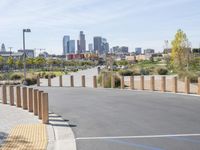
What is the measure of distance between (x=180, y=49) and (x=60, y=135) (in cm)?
3896

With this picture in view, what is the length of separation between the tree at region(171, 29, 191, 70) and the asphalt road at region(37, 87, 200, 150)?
90.0ft

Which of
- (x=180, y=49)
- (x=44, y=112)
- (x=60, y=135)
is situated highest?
(x=180, y=49)

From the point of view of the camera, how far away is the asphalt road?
10.6 meters

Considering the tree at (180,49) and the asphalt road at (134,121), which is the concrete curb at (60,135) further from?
the tree at (180,49)

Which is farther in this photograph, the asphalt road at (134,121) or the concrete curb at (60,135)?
the asphalt road at (134,121)

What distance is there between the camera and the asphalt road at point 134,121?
10633 mm

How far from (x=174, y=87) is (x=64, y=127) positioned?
40.3 ft

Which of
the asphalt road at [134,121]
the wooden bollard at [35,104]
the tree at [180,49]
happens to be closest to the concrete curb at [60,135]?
the asphalt road at [134,121]

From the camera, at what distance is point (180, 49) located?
49375mm

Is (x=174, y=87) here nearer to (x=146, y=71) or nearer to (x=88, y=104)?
(x=88, y=104)

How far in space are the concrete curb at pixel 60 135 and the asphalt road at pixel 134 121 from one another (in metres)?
0.21

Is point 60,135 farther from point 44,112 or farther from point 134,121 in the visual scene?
point 134,121

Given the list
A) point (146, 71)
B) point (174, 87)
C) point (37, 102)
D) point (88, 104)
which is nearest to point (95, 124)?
point (37, 102)

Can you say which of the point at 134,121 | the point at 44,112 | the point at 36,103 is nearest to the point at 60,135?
the point at 44,112
